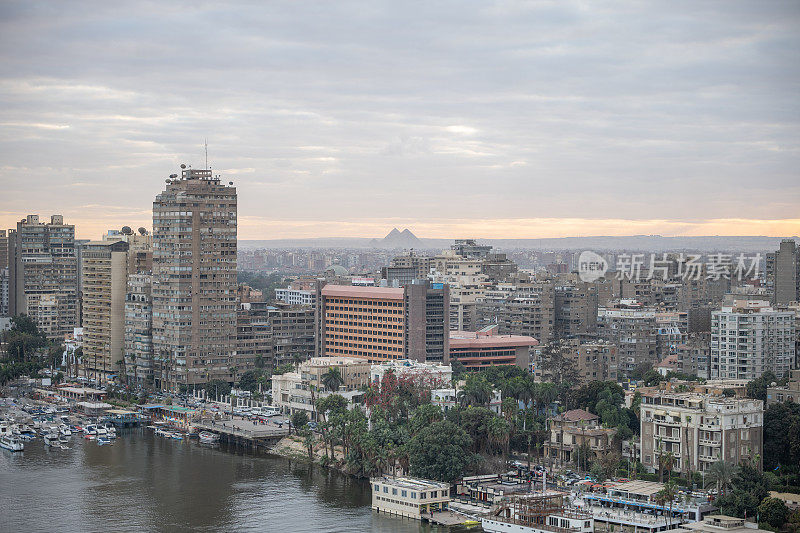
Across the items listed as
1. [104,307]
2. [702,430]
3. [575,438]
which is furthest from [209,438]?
[702,430]

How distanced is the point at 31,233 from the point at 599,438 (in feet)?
197

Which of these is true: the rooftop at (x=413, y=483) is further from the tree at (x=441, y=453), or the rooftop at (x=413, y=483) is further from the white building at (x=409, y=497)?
the tree at (x=441, y=453)

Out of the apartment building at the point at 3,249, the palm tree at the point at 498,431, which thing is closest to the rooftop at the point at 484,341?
the palm tree at the point at 498,431

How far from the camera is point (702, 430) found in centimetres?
3566

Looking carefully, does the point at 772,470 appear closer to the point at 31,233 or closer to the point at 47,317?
the point at 47,317

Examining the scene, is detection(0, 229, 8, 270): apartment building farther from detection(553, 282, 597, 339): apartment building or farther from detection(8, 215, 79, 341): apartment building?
detection(553, 282, 597, 339): apartment building

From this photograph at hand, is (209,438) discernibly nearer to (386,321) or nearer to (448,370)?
(448,370)

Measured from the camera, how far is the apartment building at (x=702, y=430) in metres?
35.4

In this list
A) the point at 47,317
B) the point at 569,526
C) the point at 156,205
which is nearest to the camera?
the point at 569,526

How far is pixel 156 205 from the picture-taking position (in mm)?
61312

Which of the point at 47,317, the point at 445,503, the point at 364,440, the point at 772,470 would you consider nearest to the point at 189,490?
the point at 364,440

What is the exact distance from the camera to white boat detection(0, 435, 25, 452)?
4606 centimetres

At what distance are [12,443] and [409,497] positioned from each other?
19.4m

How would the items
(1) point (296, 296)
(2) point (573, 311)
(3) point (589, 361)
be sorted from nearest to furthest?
(3) point (589, 361) → (2) point (573, 311) → (1) point (296, 296)
